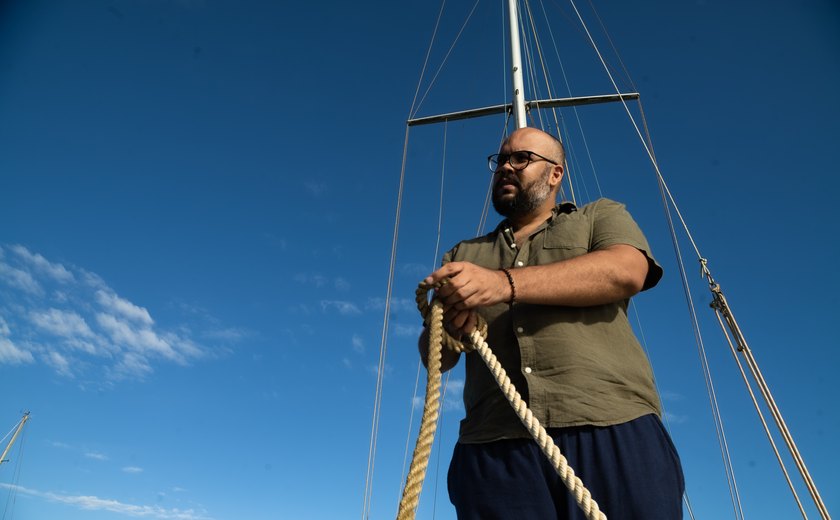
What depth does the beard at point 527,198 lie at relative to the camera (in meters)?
2.28

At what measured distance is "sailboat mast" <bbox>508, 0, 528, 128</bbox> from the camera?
22.3 ft

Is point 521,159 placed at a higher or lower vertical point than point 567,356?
higher

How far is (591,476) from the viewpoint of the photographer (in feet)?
5.05

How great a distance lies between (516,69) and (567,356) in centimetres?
660

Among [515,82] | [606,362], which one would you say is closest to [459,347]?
[606,362]

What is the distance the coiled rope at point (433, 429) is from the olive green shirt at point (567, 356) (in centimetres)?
21

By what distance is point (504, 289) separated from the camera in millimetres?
1575

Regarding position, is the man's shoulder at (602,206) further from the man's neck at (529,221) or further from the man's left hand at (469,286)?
the man's left hand at (469,286)

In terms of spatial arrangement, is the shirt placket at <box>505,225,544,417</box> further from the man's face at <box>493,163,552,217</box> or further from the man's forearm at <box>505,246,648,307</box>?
the man's face at <box>493,163,552,217</box>

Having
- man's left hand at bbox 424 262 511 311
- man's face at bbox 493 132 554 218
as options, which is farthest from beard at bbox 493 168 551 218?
man's left hand at bbox 424 262 511 311

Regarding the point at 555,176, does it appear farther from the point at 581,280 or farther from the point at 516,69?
the point at 516,69

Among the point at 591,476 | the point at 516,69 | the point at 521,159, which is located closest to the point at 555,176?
the point at 521,159

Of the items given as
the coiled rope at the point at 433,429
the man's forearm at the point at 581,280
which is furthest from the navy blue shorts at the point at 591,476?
Result: the man's forearm at the point at 581,280

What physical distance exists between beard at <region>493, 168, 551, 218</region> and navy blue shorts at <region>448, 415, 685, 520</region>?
39.1 inches
